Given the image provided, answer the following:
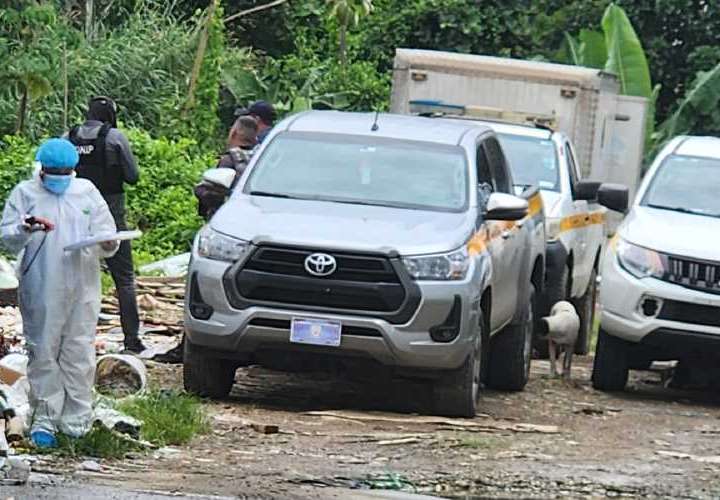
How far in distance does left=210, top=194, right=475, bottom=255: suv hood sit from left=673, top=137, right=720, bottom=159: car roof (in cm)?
342

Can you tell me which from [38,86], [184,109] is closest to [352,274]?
[38,86]

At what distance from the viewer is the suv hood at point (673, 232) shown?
41.8ft

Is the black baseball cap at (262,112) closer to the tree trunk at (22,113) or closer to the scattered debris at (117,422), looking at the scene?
the scattered debris at (117,422)

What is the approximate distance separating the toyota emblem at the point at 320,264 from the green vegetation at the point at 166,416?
A: 1087 millimetres

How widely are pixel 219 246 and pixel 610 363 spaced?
3747 mm

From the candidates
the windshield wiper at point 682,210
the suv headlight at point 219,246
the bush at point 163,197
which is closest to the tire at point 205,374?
the suv headlight at point 219,246

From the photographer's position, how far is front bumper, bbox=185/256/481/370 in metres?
10.8

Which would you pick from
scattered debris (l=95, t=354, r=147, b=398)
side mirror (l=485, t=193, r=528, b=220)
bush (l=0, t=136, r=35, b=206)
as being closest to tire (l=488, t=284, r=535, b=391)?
side mirror (l=485, t=193, r=528, b=220)

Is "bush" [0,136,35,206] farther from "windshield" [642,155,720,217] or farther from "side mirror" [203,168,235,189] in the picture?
"windshield" [642,155,720,217]

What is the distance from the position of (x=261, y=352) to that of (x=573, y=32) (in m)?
20.7

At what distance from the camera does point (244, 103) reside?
27.5 m

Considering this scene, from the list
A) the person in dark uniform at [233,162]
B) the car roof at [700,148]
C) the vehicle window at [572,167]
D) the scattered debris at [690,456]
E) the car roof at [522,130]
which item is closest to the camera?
the scattered debris at [690,456]

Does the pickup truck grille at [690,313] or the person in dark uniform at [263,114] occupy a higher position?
the person in dark uniform at [263,114]

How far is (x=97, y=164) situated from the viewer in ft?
42.2
